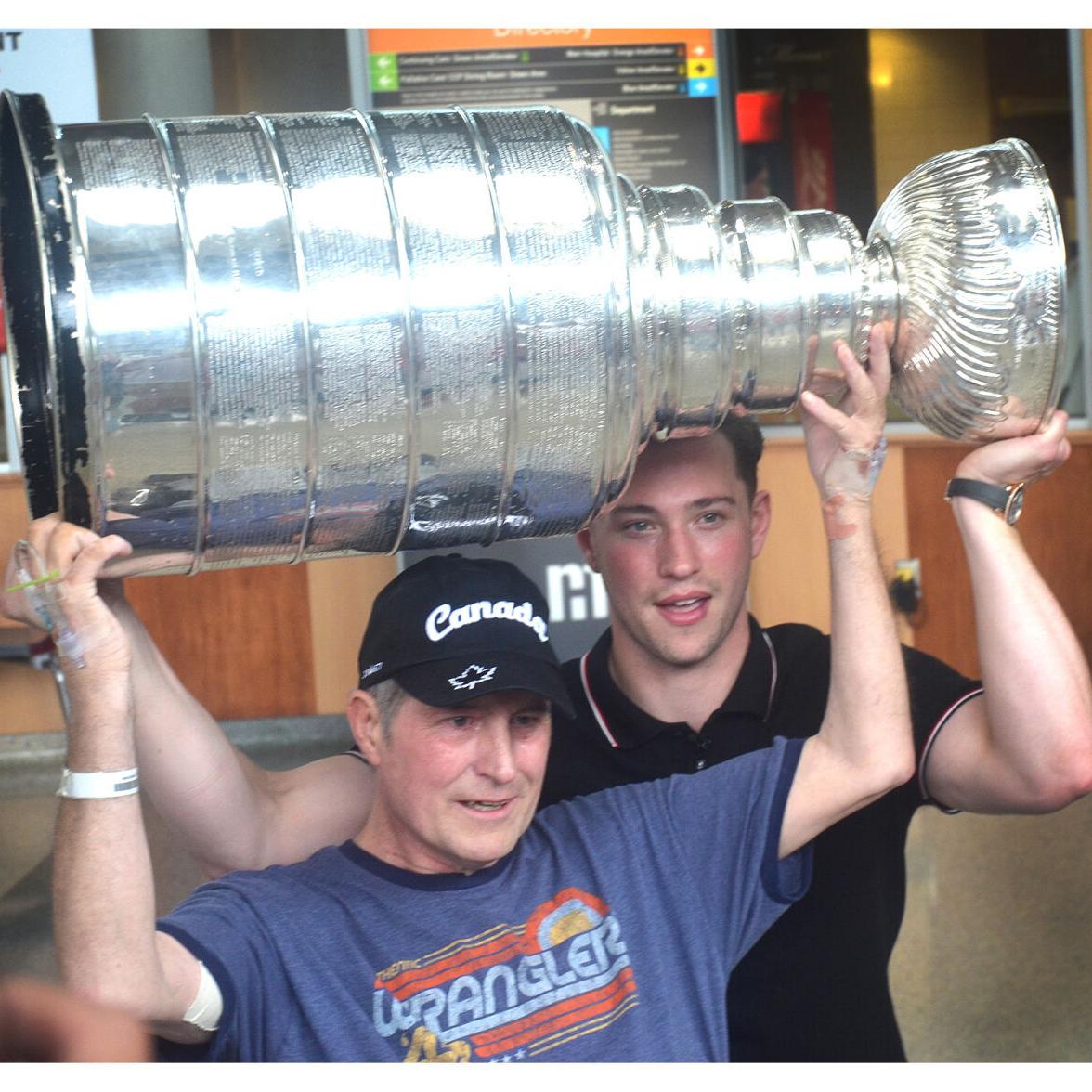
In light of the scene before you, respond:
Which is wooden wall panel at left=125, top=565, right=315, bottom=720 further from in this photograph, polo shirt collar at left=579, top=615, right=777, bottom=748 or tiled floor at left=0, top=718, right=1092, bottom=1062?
polo shirt collar at left=579, top=615, right=777, bottom=748

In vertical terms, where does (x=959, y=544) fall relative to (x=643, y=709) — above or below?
below

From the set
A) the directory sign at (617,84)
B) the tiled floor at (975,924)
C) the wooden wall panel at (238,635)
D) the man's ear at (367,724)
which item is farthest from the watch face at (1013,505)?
the wooden wall panel at (238,635)

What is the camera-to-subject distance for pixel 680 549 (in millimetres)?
1432

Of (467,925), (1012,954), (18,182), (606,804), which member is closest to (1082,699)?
(606,804)

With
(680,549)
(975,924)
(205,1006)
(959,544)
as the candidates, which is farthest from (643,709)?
(959,544)

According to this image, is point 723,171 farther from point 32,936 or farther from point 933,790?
point 933,790

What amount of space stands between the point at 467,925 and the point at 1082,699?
1.94ft

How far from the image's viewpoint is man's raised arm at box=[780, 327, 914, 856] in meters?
1.24

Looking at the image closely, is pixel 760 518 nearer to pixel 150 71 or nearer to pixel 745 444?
pixel 745 444

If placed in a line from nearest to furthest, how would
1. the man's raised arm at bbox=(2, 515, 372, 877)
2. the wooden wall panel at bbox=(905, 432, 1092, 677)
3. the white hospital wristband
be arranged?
the white hospital wristband → the man's raised arm at bbox=(2, 515, 372, 877) → the wooden wall panel at bbox=(905, 432, 1092, 677)

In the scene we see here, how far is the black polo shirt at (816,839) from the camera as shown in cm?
139

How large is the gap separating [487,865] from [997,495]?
0.55 m

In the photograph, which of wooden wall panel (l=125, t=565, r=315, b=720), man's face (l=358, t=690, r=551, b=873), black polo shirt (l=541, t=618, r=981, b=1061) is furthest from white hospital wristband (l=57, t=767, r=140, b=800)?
wooden wall panel (l=125, t=565, r=315, b=720)

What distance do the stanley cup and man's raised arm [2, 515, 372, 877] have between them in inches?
7.6
